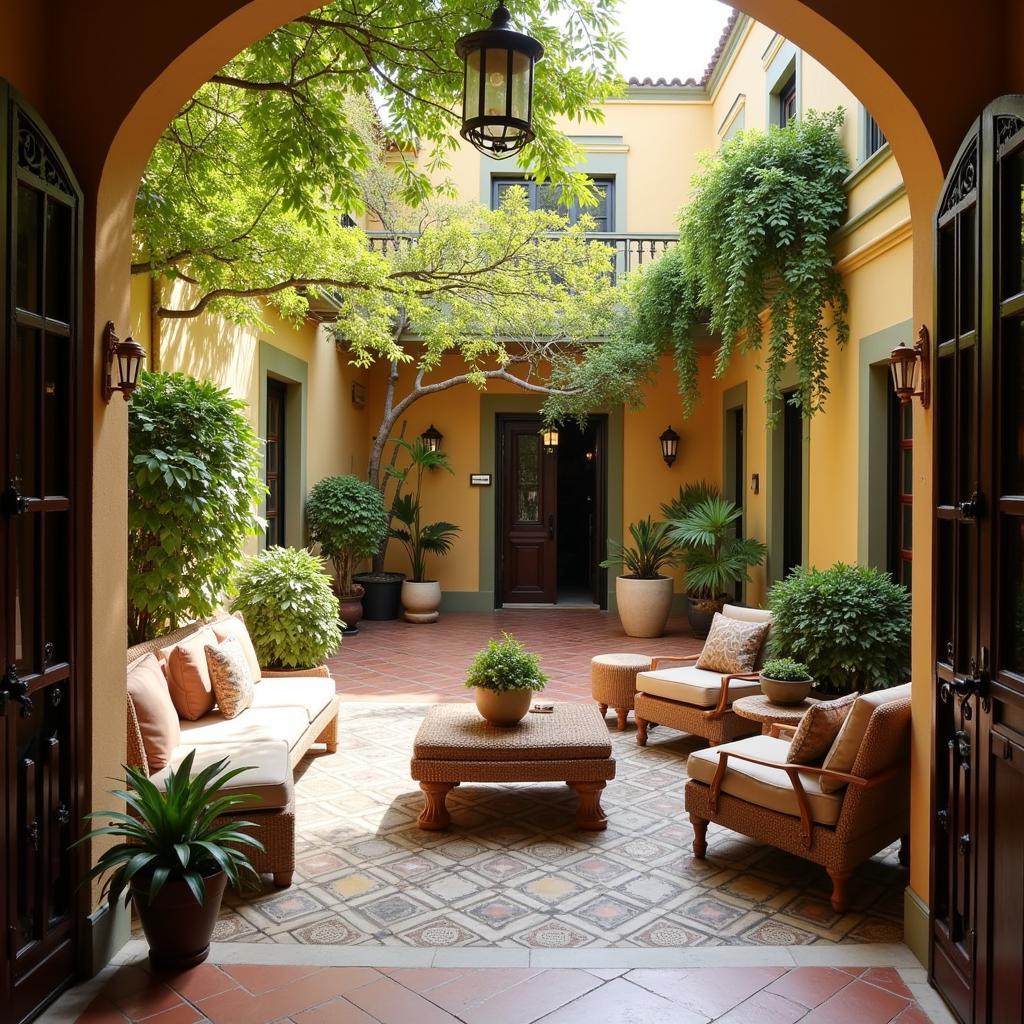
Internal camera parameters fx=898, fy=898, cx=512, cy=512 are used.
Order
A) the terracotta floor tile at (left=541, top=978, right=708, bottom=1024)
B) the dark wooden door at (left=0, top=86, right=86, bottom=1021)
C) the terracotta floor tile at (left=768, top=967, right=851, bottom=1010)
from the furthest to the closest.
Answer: the terracotta floor tile at (left=768, top=967, right=851, bottom=1010) → the terracotta floor tile at (left=541, top=978, right=708, bottom=1024) → the dark wooden door at (left=0, top=86, right=86, bottom=1021)

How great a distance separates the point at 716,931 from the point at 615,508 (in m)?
8.59

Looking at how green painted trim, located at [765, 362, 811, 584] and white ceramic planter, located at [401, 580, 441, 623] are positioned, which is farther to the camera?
white ceramic planter, located at [401, 580, 441, 623]

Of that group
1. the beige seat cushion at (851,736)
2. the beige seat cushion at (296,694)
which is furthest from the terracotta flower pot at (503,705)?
the beige seat cushion at (851,736)

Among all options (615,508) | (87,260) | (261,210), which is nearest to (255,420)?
(261,210)

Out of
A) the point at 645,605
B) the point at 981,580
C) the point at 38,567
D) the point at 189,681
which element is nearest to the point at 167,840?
the point at 38,567

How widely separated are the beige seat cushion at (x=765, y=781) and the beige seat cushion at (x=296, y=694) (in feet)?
6.83

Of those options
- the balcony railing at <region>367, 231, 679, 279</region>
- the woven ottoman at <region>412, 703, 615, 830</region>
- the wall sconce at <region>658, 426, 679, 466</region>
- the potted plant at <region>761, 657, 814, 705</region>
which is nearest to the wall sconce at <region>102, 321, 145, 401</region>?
the woven ottoman at <region>412, 703, 615, 830</region>

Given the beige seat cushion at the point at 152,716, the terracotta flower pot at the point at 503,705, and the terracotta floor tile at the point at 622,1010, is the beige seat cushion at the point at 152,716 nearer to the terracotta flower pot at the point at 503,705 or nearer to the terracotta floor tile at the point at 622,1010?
the terracotta flower pot at the point at 503,705

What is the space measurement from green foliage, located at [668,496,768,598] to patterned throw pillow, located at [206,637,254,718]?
5.31m

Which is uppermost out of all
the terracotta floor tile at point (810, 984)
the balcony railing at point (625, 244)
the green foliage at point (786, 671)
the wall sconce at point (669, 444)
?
the balcony railing at point (625, 244)

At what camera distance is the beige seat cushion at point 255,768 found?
3525 mm

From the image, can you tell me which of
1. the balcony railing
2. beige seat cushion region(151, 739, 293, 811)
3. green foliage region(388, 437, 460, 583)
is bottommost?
beige seat cushion region(151, 739, 293, 811)

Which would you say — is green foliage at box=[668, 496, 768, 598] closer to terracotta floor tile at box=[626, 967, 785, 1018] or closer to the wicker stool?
the wicker stool

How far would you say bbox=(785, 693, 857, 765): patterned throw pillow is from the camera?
3.59 m
